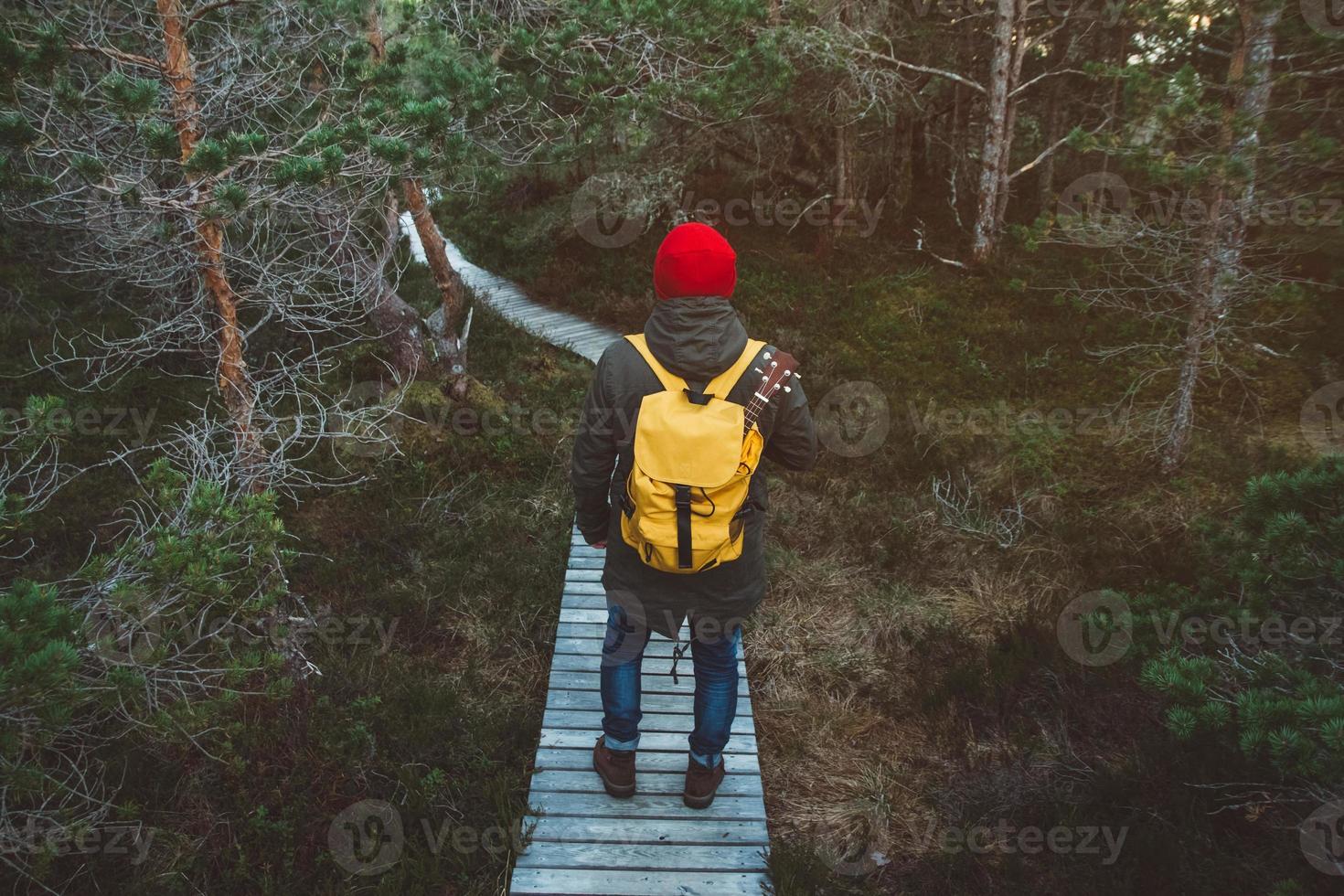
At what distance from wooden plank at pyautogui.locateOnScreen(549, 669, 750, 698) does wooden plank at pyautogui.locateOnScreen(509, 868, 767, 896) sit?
1227 mm

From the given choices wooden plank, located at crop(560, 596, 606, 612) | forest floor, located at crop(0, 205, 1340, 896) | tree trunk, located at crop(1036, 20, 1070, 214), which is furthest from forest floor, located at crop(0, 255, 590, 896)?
tree trunk, located at crop(1036, 20, 1070, 214)

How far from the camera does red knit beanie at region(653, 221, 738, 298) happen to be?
281 cm

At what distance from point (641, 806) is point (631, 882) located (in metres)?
0.41

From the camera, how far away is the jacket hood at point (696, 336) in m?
A: 2.86

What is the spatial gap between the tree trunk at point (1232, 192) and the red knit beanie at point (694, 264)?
5.05 m

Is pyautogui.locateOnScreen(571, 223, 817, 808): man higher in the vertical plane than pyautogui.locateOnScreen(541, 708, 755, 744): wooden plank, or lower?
higher

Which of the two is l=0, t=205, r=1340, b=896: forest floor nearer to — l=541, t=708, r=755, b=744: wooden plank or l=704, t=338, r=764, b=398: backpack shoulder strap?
l=541, t=708, r=755, b=744: wooden plank

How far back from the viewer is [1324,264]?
9.31m

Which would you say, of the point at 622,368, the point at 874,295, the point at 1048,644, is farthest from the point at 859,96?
the point at 622,368

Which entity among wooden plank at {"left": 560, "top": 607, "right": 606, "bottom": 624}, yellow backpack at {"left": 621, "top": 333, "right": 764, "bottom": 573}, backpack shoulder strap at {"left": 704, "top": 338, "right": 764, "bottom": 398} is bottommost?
wooden plank at {"left": 560, "top": 607, "right": 606, "bottom": 624}

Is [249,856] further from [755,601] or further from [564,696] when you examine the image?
[755,601]

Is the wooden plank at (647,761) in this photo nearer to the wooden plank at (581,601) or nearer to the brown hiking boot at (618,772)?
the brown hiking boot at (618,772)

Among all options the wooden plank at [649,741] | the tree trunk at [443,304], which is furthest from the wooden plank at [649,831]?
the tree trunk at [443,304]

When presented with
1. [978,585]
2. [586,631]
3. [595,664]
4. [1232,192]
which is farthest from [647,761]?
[1232,192]
